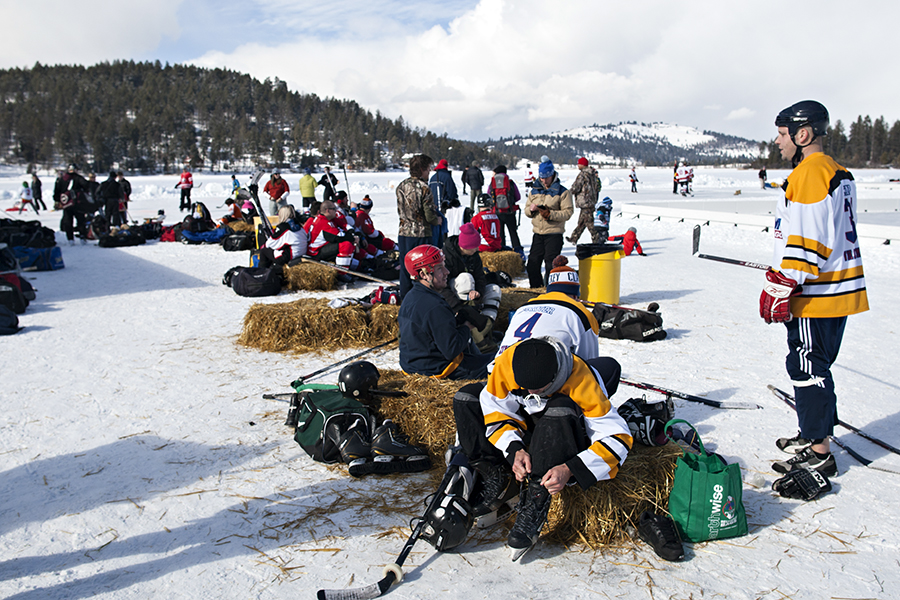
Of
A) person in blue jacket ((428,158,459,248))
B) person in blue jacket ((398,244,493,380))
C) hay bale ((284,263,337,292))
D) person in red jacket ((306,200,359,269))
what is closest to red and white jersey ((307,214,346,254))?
person in red jacket ((306,200,359,269))

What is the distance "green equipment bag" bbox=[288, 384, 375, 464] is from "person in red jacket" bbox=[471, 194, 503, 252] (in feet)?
21.5

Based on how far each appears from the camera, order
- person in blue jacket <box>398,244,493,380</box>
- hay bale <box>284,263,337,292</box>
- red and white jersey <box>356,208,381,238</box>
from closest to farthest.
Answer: person in blue jacket <box>398,244,493,380</box>, hay bale <box>284,263,337,292</box>, red and white jersey <box>356,208,381,238</box>

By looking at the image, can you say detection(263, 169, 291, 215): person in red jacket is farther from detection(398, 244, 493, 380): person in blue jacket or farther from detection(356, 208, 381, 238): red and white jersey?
detection(398, 244, 493, 380): person in blue jacket

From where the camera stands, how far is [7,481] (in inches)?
134

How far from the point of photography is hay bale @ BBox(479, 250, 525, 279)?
31.1 ft

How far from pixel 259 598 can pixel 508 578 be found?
42.1 inches

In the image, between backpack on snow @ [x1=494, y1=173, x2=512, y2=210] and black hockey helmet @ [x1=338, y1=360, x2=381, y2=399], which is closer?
black hockey helmet @ [x1=338, y1=360, x2=381, y2=399]

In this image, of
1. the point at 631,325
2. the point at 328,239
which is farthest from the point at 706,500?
the point at 328,239

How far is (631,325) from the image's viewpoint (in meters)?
6.27

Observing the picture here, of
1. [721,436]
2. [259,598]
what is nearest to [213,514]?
[259,598]

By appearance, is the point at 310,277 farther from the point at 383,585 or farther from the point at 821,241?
the point at 821,241

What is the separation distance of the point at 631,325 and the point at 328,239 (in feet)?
17.5

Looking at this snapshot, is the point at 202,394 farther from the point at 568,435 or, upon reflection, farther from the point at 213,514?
the point at 568,435

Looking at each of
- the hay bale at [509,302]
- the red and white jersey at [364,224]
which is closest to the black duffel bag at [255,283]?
the red and white jersey at [364,224]
